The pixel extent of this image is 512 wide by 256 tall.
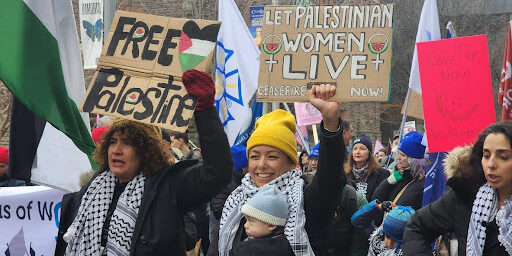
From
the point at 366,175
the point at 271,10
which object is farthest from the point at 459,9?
the point at 271,10

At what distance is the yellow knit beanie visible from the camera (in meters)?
4.82

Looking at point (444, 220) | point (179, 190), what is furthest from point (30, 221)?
point (444, 220)

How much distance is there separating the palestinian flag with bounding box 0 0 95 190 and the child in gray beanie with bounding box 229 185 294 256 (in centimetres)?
120

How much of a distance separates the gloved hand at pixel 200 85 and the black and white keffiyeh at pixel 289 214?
1.93 feet

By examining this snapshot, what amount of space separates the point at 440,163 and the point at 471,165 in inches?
98.0

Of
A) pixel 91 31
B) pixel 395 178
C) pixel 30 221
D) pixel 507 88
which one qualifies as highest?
pixel 91 31

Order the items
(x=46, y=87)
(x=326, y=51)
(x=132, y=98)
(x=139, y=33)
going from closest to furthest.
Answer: (x=132, y=98) < (x=139, y=33) < (x=46, y=87) < (x=326, y=51)

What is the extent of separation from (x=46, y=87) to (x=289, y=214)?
5.17 ft

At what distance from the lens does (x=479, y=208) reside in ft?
14.3

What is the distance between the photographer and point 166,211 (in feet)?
15.5

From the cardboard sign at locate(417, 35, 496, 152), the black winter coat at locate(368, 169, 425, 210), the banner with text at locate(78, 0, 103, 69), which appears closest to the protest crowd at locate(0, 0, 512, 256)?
the cardboard sign at locate(417, 35, 496, 152)

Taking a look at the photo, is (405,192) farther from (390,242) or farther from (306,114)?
(306,114)

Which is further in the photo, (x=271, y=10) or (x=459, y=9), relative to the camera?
(x=459, y=9)

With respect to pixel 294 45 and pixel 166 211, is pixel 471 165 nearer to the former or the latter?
pixel 166 211
